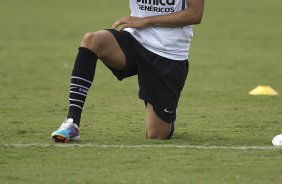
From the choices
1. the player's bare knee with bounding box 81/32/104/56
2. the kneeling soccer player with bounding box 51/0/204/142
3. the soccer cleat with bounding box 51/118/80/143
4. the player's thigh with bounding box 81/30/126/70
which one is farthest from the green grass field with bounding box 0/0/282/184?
the player's bare knee with bounding box 81/32/104/56

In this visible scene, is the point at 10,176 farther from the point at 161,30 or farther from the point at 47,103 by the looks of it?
the point at 47,103

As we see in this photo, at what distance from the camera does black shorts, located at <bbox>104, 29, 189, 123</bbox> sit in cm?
1024

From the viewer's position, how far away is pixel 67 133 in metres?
9.52

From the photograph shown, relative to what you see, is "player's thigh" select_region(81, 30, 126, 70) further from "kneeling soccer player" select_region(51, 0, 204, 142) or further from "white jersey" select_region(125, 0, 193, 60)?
"white jersey" select_region(125, 0, 193, 60)

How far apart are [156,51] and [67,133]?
1.53 meters

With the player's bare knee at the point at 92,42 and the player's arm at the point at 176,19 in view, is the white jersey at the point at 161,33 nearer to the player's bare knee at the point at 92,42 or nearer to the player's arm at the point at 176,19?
the player's arm at the point at 176,19

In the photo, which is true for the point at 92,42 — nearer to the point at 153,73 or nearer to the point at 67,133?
the point at 153,73

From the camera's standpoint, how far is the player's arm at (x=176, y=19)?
10.2 meters

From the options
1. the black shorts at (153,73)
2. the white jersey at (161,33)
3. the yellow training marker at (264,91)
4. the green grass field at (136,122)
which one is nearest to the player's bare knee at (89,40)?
the black shorts at (153,73)

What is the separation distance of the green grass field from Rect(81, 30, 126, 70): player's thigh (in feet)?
2.75

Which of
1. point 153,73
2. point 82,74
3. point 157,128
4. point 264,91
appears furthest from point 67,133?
point 264,91

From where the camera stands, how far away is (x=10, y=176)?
780 centimetres

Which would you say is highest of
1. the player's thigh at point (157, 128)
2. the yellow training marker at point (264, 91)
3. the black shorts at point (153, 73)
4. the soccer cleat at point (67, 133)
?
the black shorts at point (153, 73)

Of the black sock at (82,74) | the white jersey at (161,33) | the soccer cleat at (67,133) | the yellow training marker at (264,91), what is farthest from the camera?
the yellow training marker at (264,91)
